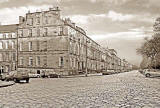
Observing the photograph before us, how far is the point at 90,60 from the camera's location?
93.1m

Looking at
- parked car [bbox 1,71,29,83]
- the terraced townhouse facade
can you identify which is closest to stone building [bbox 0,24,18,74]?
the terraced townhouse facade

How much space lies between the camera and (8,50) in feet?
241

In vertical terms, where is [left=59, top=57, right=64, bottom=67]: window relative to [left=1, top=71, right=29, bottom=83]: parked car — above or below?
above

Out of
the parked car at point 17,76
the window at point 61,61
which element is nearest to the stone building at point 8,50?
the window at point 61,61

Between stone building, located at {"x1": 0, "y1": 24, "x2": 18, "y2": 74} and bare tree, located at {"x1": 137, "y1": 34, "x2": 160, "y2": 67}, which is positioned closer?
bare tree, located at {"x1": 137, "y1": 34, "x2": 160, "y2": 67}

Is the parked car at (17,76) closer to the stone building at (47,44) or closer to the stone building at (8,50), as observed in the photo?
the stone building at (47,44)

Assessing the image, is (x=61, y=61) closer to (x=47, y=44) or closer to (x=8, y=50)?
(x=47, y=44)

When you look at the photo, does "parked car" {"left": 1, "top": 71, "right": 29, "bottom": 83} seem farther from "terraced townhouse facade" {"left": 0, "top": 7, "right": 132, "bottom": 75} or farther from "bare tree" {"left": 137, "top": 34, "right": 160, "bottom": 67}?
"bare tree" {"left": 137, "top": 34, "right": 160, "bottom": 67}

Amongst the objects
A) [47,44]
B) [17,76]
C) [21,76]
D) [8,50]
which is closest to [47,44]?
[47,44]

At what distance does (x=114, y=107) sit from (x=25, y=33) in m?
59.8

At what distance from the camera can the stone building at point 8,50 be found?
7254 cm

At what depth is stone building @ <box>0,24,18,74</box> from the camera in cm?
7254

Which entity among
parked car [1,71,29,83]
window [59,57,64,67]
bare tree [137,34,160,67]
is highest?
bare tree [137,34,160,67]

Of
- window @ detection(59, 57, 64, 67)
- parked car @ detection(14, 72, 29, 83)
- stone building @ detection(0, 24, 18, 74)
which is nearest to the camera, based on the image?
parked car @ detection(14, 72, 29, 83)
